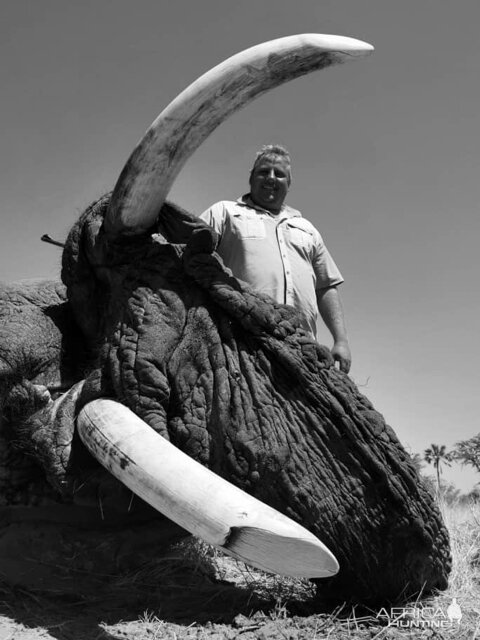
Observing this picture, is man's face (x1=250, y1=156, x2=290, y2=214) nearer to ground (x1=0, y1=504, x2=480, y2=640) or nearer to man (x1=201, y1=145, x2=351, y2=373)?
man (x1=201, y1=145, x2=351, y2=373)

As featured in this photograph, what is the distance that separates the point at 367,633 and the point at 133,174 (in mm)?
2548

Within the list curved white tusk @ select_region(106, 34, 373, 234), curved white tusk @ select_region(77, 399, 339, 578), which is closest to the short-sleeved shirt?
curved white tusk @ select_region(106, 34, 373, 234)

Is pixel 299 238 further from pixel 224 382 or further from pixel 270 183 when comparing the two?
pixel 224 382

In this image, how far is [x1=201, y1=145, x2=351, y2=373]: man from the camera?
4.41 metres

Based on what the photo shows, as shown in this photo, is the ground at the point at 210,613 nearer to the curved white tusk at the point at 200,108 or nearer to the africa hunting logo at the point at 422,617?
the africa hunting logo at the point at 422,617

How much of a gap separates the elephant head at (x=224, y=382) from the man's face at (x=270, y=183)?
4.01 ft

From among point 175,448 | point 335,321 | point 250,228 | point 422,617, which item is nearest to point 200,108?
point 250,228

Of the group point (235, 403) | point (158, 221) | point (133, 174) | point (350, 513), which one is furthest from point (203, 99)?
point (350, 513)

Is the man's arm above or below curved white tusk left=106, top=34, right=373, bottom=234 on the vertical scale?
below

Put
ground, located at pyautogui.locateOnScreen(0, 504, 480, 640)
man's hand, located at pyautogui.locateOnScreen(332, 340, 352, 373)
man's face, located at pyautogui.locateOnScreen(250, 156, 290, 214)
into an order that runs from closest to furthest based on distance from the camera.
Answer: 1. ground, located at pyautogui.locateOnScreen(0, 504, 480, 640)
2. man's hand, located at pyautogui.locateOnScreen(332, 340, 352, 373)
3. man's face, located at pyautogui.locateOnScreen(250, 156, 290, 214)

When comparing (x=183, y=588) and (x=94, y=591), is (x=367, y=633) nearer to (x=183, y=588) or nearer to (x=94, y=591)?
(x=183, y=588)

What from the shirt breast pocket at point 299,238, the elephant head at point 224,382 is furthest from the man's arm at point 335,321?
the elephant head at point 224,382

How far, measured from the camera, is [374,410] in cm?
332

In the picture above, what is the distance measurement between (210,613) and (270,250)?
2299mm
